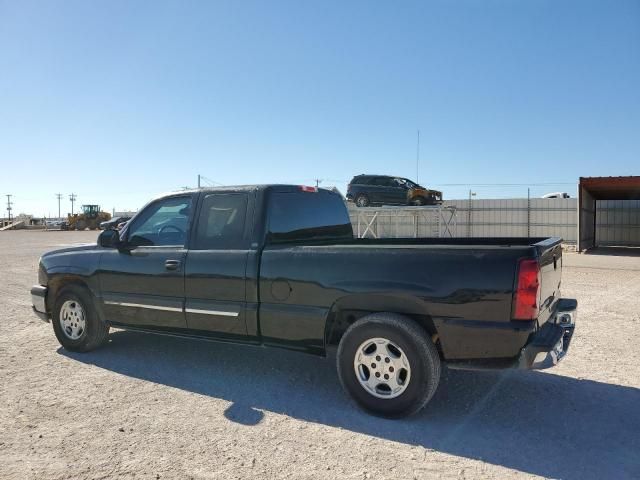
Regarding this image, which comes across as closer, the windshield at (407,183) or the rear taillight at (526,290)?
the rear taillight at (526,290)

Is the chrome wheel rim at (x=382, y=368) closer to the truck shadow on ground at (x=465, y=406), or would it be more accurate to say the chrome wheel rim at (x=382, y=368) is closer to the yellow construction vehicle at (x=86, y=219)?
the truck shadow on ground at (x=465, y=406)

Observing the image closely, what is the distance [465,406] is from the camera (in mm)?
3957

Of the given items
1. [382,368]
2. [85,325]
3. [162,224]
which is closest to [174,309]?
[162,224]

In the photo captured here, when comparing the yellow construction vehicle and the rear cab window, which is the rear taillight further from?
the yellow construction vehicle

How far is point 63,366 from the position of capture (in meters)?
4.96

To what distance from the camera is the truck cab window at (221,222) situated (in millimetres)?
4516

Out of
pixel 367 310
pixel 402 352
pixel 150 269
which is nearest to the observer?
pixel 402 352

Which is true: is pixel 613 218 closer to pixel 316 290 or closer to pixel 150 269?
pixel 316 290

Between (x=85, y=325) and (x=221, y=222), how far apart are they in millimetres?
2109

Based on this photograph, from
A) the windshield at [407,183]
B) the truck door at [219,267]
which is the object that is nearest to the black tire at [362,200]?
the windshield at [407,183]

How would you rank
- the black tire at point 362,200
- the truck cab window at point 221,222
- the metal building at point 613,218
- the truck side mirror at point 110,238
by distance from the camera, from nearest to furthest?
the truck cab window at point 221,222
the truck side mirror at point 110,238
the black tire at point 362,200
the metal building at point 613,218

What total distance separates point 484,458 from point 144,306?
3.41 m

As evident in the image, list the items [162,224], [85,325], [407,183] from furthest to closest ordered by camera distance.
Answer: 1. [407,183]
2. [85,325]
3. [162,224]

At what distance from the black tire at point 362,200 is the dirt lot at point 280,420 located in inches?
670
